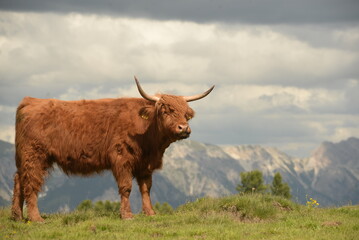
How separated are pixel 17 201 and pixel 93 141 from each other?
115 inches

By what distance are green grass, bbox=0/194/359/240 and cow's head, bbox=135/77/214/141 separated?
2.38 m

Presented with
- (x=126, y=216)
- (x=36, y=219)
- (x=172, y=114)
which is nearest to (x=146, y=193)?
(x=126, y=216)

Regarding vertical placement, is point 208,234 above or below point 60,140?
below

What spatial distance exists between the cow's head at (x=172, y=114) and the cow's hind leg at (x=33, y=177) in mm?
3330

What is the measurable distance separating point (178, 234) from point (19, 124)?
7044mm

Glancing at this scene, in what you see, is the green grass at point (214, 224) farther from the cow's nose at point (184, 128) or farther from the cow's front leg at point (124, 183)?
the cow's nose at point (184, 128)

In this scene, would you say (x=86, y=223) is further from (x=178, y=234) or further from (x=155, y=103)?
(x=155, y=103)

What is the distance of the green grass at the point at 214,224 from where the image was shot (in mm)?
13805

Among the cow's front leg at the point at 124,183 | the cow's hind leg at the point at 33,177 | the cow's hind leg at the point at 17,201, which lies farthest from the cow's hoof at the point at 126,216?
the cow's hind leg at the point at 17,201

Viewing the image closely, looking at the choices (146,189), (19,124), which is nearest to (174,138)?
(146,189)

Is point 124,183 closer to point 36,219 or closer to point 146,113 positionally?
point 146,113

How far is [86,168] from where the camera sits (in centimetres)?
1809

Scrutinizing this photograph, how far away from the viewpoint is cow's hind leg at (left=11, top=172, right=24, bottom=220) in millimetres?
17953

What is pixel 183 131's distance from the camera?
1691cm
